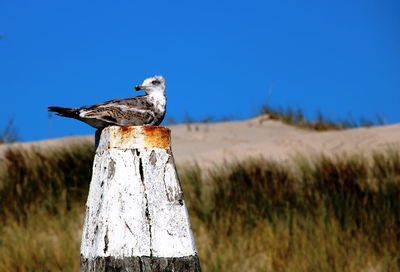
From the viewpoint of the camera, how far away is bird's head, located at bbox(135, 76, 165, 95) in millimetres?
3443

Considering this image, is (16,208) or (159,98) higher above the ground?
(159,98)

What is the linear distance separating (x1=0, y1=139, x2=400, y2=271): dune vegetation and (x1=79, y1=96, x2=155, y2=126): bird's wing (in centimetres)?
384

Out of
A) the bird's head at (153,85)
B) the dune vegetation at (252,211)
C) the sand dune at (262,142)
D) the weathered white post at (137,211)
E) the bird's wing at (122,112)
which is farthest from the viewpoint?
the sand dune at (262,142)

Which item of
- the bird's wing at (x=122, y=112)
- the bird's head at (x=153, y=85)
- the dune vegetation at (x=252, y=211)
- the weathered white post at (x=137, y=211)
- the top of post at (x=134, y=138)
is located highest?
the bird's head at (x=153, y=85)

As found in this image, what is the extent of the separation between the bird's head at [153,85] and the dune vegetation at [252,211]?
351cm

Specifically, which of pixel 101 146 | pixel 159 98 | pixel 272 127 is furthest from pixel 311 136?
pixel 101 146

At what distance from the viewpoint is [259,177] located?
28.9 feet

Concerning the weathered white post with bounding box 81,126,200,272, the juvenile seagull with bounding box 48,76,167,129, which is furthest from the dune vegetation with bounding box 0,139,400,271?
the weathered white post with bounding box 81,126,200,272

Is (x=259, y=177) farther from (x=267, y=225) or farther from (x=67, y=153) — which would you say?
(x=67, y=153)

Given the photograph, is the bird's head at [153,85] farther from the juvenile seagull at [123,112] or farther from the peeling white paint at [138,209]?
the peeling white paint at [138,209]

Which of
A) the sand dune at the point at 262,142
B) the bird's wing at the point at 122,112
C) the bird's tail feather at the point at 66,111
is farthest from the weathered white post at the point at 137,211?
the sand dune at the point at 262,142

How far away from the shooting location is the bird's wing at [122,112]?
2.87m

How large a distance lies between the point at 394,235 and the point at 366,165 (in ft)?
5.57

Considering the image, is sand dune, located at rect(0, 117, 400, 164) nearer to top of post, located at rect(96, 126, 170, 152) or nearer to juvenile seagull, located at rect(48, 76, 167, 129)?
juvenile seagull, located at rect(48, 76, 167, 129)
